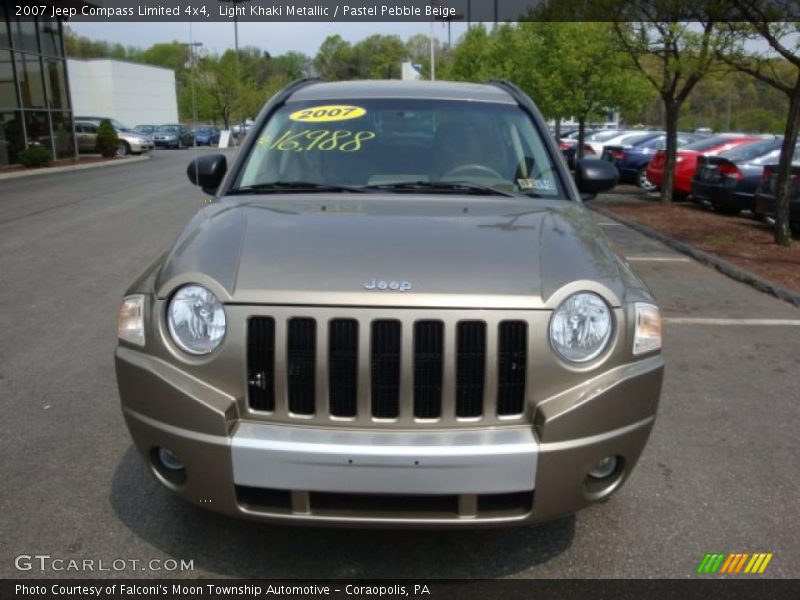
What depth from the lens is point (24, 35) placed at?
24500 mm

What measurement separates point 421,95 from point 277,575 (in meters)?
2.77

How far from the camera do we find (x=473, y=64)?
3125cm

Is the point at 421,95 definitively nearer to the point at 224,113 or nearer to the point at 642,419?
the point at 642,419

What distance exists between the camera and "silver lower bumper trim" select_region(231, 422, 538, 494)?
94.5 inches

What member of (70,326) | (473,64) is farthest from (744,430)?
(473,64)

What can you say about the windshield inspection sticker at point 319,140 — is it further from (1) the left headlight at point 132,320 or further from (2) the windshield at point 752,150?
(2) the windshield at point 752,150

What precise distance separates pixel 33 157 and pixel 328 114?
72.6 feet

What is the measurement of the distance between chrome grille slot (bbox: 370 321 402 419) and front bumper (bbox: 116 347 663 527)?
4.6 inches

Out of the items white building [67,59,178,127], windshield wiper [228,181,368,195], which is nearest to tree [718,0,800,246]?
windshield wiper [228,181,368,195]

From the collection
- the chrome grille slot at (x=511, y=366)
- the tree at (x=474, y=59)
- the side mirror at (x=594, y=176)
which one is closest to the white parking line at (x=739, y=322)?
the side mirror at (x=594, y=176)

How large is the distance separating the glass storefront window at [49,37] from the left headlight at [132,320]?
26942 mm

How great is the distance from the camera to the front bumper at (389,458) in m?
2.41

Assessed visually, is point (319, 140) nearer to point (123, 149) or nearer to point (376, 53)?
point (123, 149)
